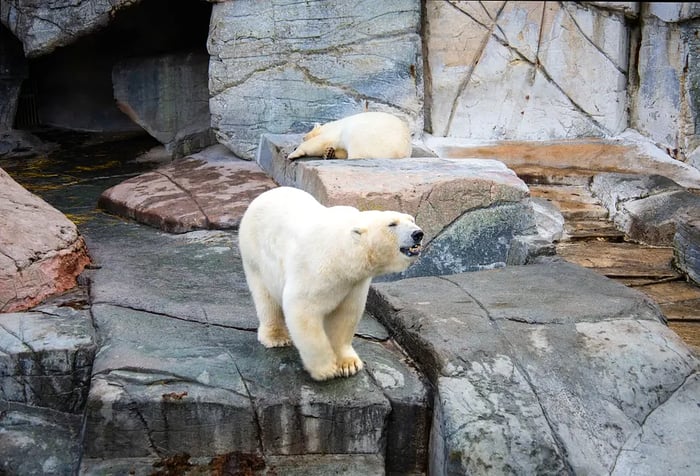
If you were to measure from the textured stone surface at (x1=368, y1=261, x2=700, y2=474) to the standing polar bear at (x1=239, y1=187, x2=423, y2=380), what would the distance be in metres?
0.43

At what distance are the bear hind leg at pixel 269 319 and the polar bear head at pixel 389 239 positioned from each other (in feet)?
2.24

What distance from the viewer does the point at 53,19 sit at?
323 inches

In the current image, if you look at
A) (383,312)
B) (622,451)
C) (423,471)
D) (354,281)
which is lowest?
(423,471)

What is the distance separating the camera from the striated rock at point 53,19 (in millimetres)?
8062

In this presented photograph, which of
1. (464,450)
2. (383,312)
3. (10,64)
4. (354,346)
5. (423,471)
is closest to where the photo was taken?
(464,450)

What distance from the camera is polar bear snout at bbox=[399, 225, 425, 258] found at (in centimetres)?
290

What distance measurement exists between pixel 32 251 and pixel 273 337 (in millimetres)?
1554

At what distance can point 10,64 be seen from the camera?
32.1 ft

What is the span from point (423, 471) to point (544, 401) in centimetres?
58

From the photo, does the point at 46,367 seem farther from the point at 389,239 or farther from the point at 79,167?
the point at 79,167

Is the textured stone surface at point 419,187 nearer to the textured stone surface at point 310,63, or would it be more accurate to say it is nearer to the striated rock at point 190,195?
the striated rock at point 190,195

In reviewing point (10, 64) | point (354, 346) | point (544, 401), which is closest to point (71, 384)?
point (354, 346)

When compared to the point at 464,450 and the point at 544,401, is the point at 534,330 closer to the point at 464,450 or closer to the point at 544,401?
the point at 544,401

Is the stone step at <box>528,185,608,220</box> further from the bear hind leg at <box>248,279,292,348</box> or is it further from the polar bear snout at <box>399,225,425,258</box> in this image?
the polar bear snout at <box>399,225,425,258</box>
